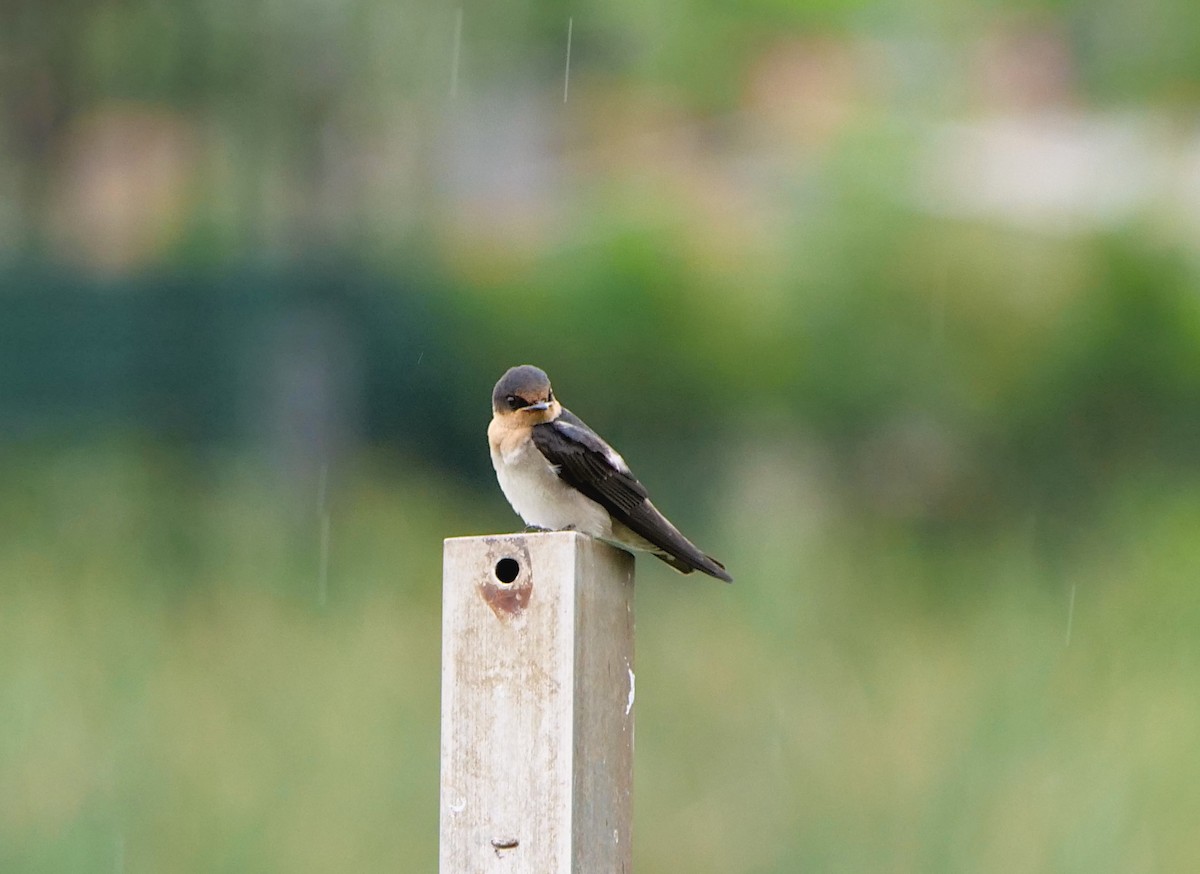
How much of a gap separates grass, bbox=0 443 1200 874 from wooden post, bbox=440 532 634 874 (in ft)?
10.3

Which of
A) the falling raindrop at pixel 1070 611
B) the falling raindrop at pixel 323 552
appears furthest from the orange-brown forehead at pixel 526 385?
the falling raindrop at pixel 1070 611

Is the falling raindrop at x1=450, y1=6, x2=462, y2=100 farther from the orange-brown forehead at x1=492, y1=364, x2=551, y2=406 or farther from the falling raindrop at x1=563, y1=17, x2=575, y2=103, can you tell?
the orange-brown forehead at x1=492, y1=364, x2=551, y2=406

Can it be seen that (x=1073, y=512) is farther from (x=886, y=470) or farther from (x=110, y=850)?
(x=110, y=850)

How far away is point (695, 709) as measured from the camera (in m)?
6.08

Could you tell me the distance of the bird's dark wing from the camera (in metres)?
3.33

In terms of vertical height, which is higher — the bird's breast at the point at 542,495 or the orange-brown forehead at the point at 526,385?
the orange-brown forehead at the point at 526,385

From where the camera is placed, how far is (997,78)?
51.9 ft

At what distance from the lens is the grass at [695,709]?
5570mm

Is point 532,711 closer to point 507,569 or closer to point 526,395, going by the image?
point 507,569

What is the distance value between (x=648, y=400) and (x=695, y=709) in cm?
547

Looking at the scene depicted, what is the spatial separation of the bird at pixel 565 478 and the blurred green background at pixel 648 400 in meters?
2.20

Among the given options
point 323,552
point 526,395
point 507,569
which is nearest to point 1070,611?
point 323,552

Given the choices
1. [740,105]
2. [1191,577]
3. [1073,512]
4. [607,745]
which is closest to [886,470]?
[1073,512]

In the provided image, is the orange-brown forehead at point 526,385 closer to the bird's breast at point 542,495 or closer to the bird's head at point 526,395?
the bird's head at point 526,395
